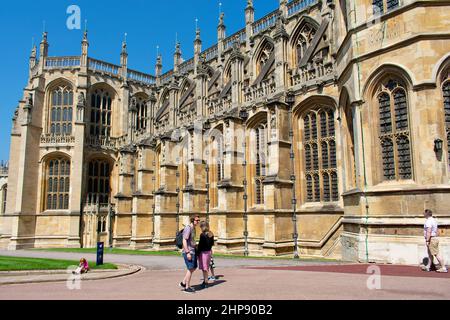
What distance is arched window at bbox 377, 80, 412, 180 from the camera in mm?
12969

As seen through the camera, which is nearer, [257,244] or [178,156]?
[257,244]

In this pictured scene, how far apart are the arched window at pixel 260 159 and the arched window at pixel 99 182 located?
821 inches

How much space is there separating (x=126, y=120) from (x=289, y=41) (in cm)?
2295

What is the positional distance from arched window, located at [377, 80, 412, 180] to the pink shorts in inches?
309

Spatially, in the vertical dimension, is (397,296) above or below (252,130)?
below

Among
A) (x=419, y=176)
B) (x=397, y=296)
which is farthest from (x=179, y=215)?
(x=397, y=296)

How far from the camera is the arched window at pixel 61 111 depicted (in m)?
38.2

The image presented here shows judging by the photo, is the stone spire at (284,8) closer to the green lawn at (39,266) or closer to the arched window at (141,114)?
the green lawn at (39,266)

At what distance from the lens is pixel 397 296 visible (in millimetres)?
6996

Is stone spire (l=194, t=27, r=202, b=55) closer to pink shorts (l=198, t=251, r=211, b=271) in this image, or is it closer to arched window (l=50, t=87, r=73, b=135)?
arched window (l=50, t=87, r=73, b=135)

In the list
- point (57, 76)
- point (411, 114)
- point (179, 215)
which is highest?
point (57, 76)

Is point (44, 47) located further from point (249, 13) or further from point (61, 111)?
point (249, 13)

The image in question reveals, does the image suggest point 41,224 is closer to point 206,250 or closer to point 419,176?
point 206,250

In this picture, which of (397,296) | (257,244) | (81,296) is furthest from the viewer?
(257,244)
